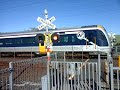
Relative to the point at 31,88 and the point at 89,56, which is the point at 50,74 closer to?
the point at 31,88

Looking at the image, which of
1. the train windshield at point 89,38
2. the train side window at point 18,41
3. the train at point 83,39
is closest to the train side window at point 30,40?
the train at point 83,39

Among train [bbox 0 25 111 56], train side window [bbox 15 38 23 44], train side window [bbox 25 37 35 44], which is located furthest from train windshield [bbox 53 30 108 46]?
train side window [bbox 15 38 23 44]

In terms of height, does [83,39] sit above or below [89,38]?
below

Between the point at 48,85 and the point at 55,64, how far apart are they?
79cm

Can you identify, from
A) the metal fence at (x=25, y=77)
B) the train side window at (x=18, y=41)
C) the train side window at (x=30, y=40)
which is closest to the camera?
the metal fence at (x=25, y=77)

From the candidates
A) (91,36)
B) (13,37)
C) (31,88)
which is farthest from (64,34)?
(31,88)

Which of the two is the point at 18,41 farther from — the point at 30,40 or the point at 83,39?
the point at 83,39

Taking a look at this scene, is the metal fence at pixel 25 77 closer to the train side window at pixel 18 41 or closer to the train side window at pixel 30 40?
the train side window at pixel 30 40

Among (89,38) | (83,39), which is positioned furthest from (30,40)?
(89,38)

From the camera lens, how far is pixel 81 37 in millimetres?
27516

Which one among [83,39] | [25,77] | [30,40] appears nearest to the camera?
[25,77]

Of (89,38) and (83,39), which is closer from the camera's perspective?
(89,38)

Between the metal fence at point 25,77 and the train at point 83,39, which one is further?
the train at point 83,39

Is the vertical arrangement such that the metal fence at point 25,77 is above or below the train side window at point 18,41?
below
